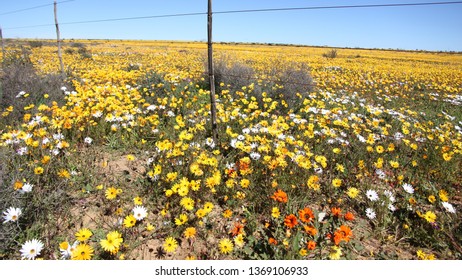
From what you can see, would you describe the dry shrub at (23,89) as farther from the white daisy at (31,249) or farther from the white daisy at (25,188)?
the white daisy at (31,249)

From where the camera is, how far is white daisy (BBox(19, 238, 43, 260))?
6.80 feet

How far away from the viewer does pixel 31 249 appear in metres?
2.10

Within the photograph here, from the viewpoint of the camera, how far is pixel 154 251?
2461 millimetres

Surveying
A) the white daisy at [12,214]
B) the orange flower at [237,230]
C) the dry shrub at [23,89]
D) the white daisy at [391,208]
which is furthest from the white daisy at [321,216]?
the dry shrub at [23,89]

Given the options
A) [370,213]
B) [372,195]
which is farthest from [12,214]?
[372,195]

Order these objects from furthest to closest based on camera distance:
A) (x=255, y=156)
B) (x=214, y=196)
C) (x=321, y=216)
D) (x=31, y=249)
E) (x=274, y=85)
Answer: (x=274, y=85) → (x=255, y=156) → (x=214, y=196) → (x=321, y=216) → (x=31, y=249)

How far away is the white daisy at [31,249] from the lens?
2.07m

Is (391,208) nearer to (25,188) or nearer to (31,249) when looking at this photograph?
(31,249)

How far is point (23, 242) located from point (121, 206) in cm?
87

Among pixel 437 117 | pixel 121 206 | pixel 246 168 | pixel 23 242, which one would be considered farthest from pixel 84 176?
pixel 437 117

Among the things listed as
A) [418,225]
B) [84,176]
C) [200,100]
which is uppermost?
[200,100]

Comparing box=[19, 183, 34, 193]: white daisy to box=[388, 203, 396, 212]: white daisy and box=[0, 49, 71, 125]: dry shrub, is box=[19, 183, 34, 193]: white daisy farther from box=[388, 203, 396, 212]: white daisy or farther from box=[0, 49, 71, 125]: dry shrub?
box=[388, 203, 396, 212]: white daisy
